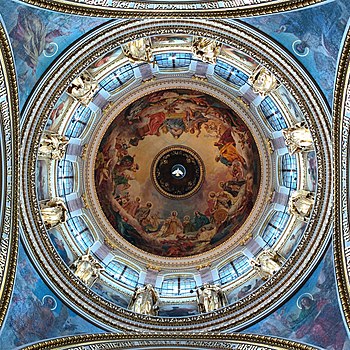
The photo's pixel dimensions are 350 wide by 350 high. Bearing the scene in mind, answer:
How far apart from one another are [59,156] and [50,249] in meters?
4.05

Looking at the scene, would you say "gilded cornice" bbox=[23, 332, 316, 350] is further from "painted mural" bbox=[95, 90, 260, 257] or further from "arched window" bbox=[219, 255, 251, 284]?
"painted mural" bbox=[95, 90, 260, 257]

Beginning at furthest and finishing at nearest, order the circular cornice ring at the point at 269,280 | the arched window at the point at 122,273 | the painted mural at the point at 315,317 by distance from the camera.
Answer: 1. the arched window at the point at 122,273
2. the painted mural at the point at 315,317
3. the circular cornice ring at the point at 269,280

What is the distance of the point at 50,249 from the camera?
713 inches

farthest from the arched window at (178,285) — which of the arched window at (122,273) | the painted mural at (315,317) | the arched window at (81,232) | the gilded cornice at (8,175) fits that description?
the gilded cornice at (8,175)

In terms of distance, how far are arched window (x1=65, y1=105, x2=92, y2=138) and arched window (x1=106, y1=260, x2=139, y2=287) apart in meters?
6.94

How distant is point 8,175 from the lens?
1566 centimetres

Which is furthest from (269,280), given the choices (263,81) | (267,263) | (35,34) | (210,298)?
(35,34)

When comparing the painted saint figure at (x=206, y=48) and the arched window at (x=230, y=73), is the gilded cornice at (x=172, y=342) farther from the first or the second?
the painted saint figure at (x=206, y=48)

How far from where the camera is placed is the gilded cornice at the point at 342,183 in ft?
47.6

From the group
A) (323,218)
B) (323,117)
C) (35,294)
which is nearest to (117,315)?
(35,294)

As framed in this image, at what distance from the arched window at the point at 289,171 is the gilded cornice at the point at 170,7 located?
27.9ft

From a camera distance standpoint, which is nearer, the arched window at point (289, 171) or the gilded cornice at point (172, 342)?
the gilded cornice at point (172, 342)

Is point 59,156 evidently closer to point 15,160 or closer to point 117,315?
point 15,160

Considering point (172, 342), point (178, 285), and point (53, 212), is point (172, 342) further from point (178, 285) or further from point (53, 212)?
point (53, 212)
